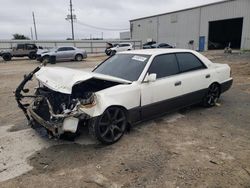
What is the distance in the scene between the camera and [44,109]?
13.9 feet

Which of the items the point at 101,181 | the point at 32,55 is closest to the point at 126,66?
the point at 101,181

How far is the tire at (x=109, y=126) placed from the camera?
366 cm

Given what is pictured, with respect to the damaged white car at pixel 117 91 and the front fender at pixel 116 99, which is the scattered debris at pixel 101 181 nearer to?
the damaged white car at pixel 117 91

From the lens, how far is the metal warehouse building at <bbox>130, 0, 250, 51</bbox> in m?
29.8

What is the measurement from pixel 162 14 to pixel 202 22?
9.31 m

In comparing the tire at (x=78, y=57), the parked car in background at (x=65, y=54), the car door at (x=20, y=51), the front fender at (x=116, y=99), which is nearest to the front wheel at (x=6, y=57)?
the car door at (x=20, y=51)

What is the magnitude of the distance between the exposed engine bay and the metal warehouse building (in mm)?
30479

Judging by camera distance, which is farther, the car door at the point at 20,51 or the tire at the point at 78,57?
the car door at the point at 20,51

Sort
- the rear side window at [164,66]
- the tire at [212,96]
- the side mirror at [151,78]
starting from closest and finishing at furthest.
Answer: the side mirror at [151,78] < the rear side window at [164,66] < the tire at [212,96]

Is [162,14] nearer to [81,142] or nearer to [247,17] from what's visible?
[247,17]

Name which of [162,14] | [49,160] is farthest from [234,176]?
[162,14]

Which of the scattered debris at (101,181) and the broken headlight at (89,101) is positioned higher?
the broken headlight at (89,101)

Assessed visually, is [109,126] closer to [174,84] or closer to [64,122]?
[64,122]

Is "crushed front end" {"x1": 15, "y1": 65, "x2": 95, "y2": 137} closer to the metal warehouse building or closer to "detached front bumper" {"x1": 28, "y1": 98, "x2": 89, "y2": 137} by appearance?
"detached front bumper" {"x1": 28, "y1": 98, "x2": 89, "y2": 137}
